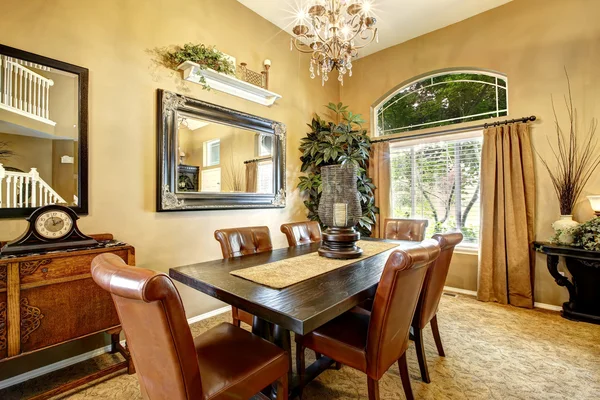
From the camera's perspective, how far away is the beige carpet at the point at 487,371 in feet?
5.67

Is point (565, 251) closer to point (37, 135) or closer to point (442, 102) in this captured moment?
point (442, 102)

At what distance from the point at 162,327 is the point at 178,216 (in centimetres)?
198

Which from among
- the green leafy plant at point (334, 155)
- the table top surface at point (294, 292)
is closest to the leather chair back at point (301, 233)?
the table top surface at point (294, 292)

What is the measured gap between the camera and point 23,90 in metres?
1.86

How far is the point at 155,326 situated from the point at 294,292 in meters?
0.59

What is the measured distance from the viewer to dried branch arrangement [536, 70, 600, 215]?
9.33 feet

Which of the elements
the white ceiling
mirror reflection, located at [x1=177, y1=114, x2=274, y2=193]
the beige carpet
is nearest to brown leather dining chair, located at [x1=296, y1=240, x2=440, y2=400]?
the beige carpet

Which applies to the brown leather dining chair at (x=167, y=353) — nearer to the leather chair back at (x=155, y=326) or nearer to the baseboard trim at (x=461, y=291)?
the leather chair back at (x=155, y=326)

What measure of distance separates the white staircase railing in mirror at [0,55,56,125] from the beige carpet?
6.08 feet

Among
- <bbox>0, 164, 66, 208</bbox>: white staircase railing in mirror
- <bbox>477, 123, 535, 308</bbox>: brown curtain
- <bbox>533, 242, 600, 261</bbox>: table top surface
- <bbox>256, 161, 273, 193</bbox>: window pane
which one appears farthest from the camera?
<bbox>256, 161, 273, 193</bbox>: window pane

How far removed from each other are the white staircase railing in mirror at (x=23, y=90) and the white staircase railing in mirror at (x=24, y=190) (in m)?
0.40

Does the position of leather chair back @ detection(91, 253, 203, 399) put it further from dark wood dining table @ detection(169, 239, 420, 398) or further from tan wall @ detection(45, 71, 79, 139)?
tan wall @ detection(45, 71, 79, 139)

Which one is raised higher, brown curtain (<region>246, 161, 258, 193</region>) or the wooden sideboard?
brown curtain (<region>246, 161, 258, 193</region>)

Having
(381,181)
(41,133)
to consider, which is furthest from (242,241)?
(381,181)
